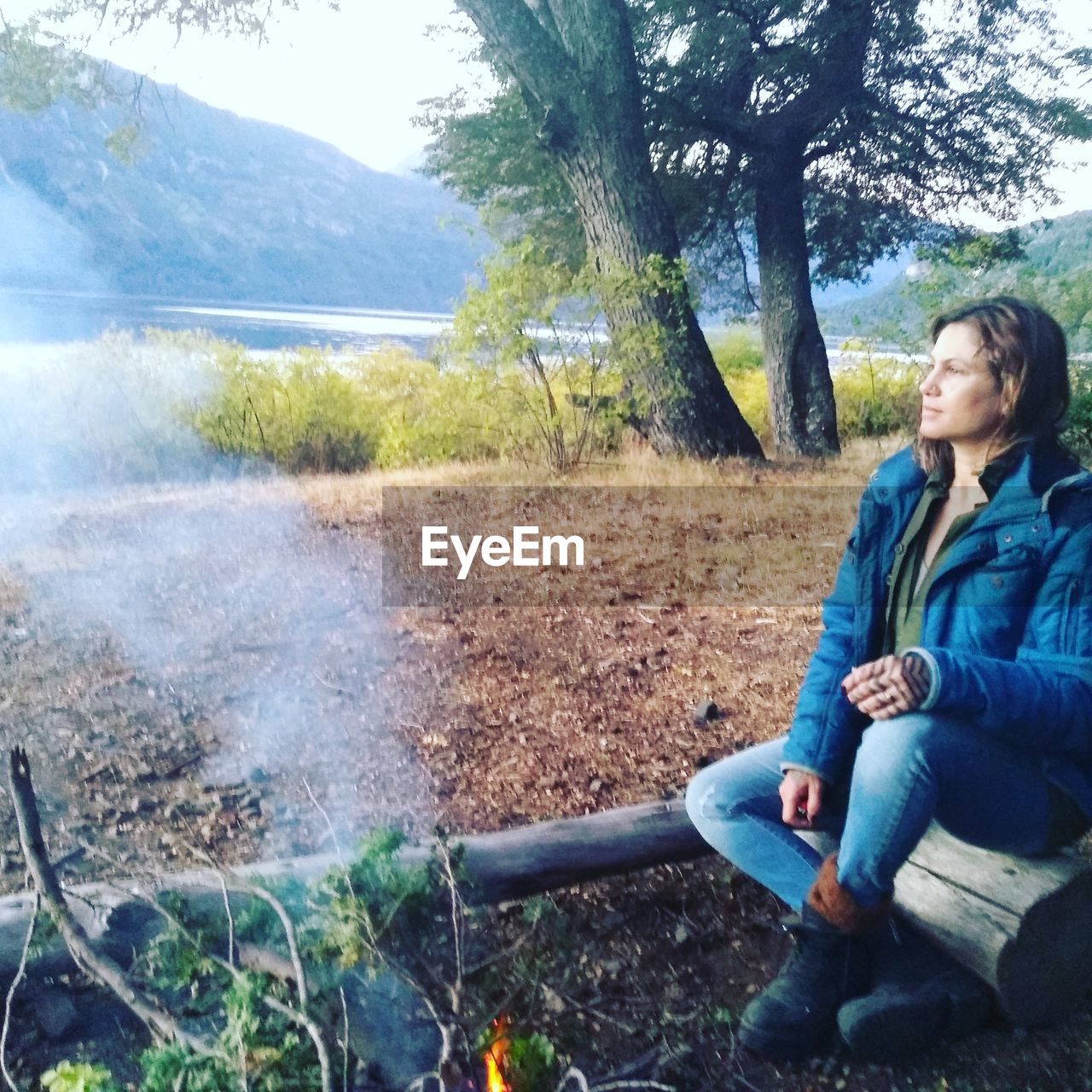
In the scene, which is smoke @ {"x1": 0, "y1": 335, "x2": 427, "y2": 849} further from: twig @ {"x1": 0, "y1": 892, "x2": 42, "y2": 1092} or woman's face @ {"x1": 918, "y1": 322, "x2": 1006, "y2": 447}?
woman's face @ {"x1": 918, "y1": 322, "x2": 1006, "y2": 447}

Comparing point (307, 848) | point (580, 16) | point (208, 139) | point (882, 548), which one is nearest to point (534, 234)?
point (580, 16)

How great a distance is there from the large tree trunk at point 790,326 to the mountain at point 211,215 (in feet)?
1.87

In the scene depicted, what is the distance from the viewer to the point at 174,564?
1749mm

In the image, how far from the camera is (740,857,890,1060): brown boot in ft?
3.48

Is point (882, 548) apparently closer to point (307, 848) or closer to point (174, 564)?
point (307, 848)

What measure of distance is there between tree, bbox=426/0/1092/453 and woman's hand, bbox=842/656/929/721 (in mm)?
945

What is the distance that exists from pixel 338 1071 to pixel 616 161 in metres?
1.57

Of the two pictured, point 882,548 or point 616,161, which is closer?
point 882,548

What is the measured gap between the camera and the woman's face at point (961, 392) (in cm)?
101

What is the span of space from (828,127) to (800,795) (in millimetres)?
1278

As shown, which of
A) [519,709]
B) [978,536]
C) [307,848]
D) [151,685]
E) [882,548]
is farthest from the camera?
[519,709]

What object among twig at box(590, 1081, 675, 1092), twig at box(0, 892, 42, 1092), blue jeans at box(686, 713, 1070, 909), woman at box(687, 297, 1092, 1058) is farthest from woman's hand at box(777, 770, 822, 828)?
twig at box(0, 892, 42, 1092)

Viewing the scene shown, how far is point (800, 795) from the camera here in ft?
3.81

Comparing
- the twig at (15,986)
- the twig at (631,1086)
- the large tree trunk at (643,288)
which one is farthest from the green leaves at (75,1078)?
the large tree trunk at (643,288)
